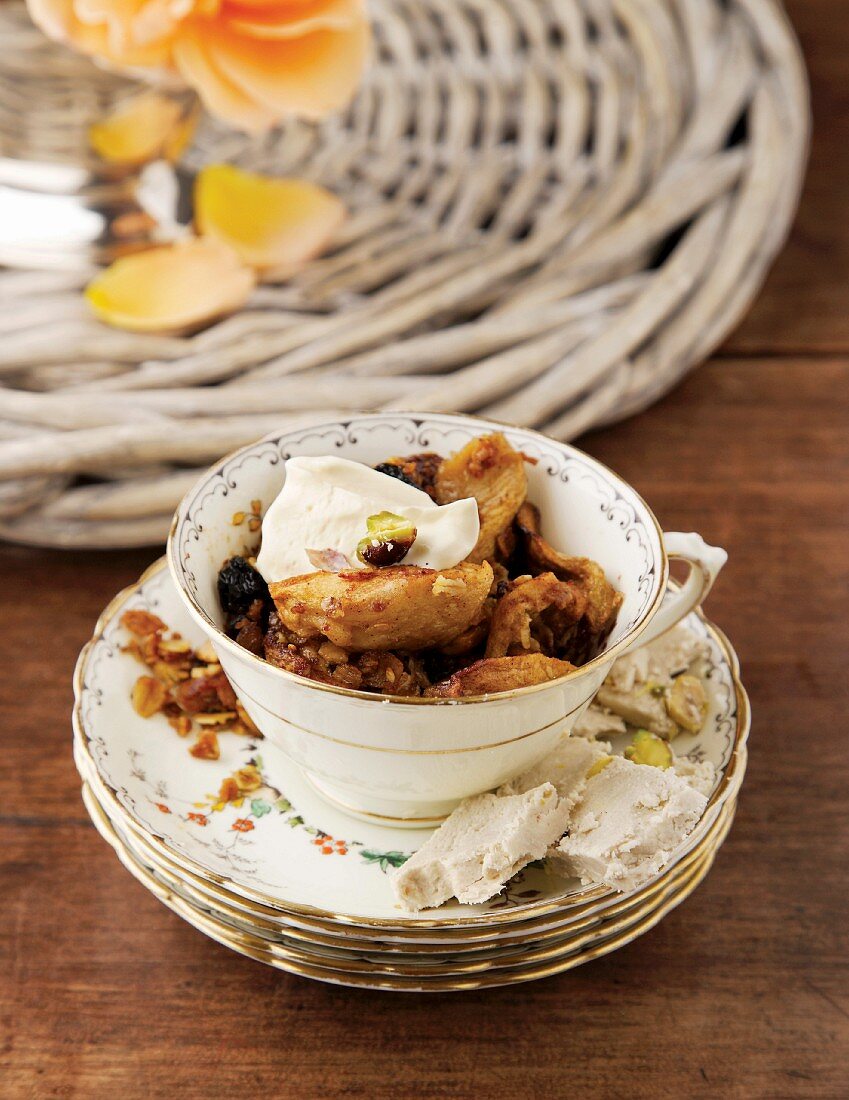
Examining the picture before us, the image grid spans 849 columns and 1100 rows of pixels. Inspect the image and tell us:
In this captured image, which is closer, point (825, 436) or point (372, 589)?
point (372, 589)

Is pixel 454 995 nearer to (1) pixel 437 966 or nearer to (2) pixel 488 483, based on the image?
(1) pixel 437 966

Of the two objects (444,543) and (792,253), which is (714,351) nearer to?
(792,253)

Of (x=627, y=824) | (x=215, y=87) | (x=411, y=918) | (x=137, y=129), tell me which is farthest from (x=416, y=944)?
(x=137, y=129)

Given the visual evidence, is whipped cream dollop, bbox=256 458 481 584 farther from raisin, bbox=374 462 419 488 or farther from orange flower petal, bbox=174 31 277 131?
orange flower petal, bbox=174 31 277 131

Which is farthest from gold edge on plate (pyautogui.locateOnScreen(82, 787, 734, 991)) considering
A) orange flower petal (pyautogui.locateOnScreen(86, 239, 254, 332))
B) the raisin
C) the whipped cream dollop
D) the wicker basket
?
orange flower petal (pyautogui.locateOnScreen(86, 239, 254, 332))

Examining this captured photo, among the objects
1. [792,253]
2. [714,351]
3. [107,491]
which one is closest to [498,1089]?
[107,491]
